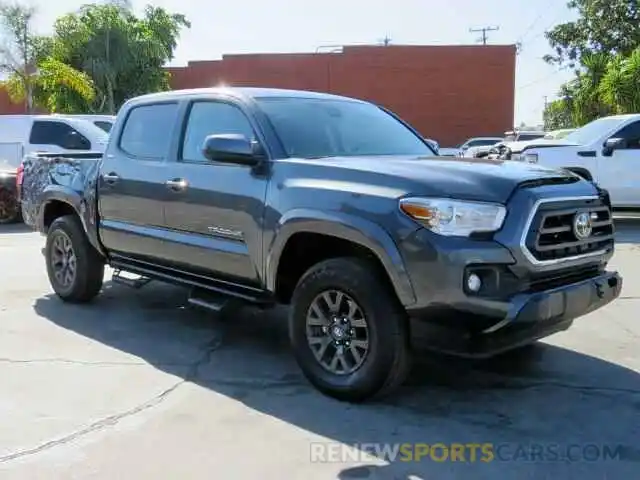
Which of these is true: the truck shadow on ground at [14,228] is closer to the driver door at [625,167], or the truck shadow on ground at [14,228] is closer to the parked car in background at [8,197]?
the parked car in background at [8,197]

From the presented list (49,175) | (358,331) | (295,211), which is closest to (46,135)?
(49,175)

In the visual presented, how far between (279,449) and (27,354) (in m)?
2.57

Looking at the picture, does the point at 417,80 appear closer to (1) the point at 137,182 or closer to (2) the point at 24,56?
(2) the point at 24,56

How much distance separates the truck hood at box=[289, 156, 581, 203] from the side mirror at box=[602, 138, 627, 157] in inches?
326

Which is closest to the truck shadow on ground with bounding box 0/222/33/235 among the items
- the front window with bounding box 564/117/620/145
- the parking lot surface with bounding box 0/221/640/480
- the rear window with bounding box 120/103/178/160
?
the parking lot surface with bounding box 0/221/640/480

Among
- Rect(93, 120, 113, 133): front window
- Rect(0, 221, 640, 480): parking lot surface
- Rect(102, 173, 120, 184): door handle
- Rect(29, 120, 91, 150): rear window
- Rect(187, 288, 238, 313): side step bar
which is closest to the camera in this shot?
Rect(0, 221, 640, 480): parking lot surface

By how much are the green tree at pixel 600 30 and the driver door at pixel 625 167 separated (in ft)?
61.4

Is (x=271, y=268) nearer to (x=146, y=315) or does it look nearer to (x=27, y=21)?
(x=146, y=315)

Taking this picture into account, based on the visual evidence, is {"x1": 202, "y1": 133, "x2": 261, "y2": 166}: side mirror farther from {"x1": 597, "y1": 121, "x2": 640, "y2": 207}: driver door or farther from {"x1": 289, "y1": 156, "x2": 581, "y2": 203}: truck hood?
{"x1": 597, "y1": 121, "x2": 640, "y2": 207}: driver door

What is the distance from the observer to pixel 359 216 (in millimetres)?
4266

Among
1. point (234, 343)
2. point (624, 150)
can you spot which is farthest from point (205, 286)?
point (624, 150)

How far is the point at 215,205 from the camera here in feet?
17.0

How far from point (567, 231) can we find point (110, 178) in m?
3.77

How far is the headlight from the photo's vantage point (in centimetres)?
402
